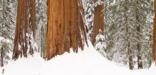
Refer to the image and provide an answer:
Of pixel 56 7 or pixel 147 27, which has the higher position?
pixel 56 7

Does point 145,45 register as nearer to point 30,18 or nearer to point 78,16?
point 30,18

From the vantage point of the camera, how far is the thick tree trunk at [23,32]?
12406mm

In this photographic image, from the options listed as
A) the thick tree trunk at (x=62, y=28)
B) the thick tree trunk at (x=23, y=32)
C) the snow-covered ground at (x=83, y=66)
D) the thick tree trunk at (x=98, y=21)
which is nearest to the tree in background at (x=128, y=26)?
the thick tree trunk at (x=98, y=21)

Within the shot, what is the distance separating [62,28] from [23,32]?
4842mm

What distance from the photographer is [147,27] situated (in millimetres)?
31984

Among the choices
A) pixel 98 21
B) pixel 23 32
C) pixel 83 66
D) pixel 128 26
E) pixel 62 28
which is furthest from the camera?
pixel 128 26

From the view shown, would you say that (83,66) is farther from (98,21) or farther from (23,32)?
(98,21)

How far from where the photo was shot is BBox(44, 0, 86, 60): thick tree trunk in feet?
27.1

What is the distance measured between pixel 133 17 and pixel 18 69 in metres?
18.8

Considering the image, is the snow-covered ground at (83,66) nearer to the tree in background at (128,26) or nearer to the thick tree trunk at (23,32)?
the thick tree trunk at (23,32)

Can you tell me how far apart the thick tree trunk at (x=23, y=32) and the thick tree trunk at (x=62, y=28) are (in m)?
4.07

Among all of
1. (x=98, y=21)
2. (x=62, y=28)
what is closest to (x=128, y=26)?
(x=98, y=21)

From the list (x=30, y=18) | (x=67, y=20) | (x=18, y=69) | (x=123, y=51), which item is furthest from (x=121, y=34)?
(x=67, y=20)

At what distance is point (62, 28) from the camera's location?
8.30 meters
